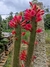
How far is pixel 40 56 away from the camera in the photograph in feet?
7.00

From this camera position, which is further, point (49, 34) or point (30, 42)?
point (49, 34)

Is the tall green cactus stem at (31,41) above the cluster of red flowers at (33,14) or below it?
below

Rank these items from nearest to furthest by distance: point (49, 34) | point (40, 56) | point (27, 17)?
point (27, 17), point (40, 56), point (49, 34)

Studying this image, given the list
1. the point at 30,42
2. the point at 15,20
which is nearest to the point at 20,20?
the point at 15,20

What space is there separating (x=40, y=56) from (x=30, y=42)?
959mm

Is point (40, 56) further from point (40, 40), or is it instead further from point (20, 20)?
point (20, 20)

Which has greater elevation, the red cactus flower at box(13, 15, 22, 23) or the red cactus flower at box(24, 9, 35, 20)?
the red cactus flower at box(24, 9, 35, 20)

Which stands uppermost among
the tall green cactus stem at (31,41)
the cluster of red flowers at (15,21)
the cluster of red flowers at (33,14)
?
the cluster of red flowers at (33,14)

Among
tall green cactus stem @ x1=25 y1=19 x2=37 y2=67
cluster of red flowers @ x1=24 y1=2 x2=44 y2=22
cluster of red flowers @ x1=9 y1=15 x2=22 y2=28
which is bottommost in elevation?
tall green cactus stem @ x1=25 y1=19 x2=37 y2=67

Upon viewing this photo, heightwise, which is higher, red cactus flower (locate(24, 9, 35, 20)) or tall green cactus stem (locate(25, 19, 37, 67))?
red cactus flower (locate(24, 9, 35, 20))

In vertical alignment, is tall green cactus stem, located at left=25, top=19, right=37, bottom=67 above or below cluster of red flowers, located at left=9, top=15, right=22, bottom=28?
below

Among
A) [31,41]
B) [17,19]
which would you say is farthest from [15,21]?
[31,41]

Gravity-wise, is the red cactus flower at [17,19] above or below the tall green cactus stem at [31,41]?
above

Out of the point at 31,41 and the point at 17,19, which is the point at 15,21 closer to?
the point at 17,19
